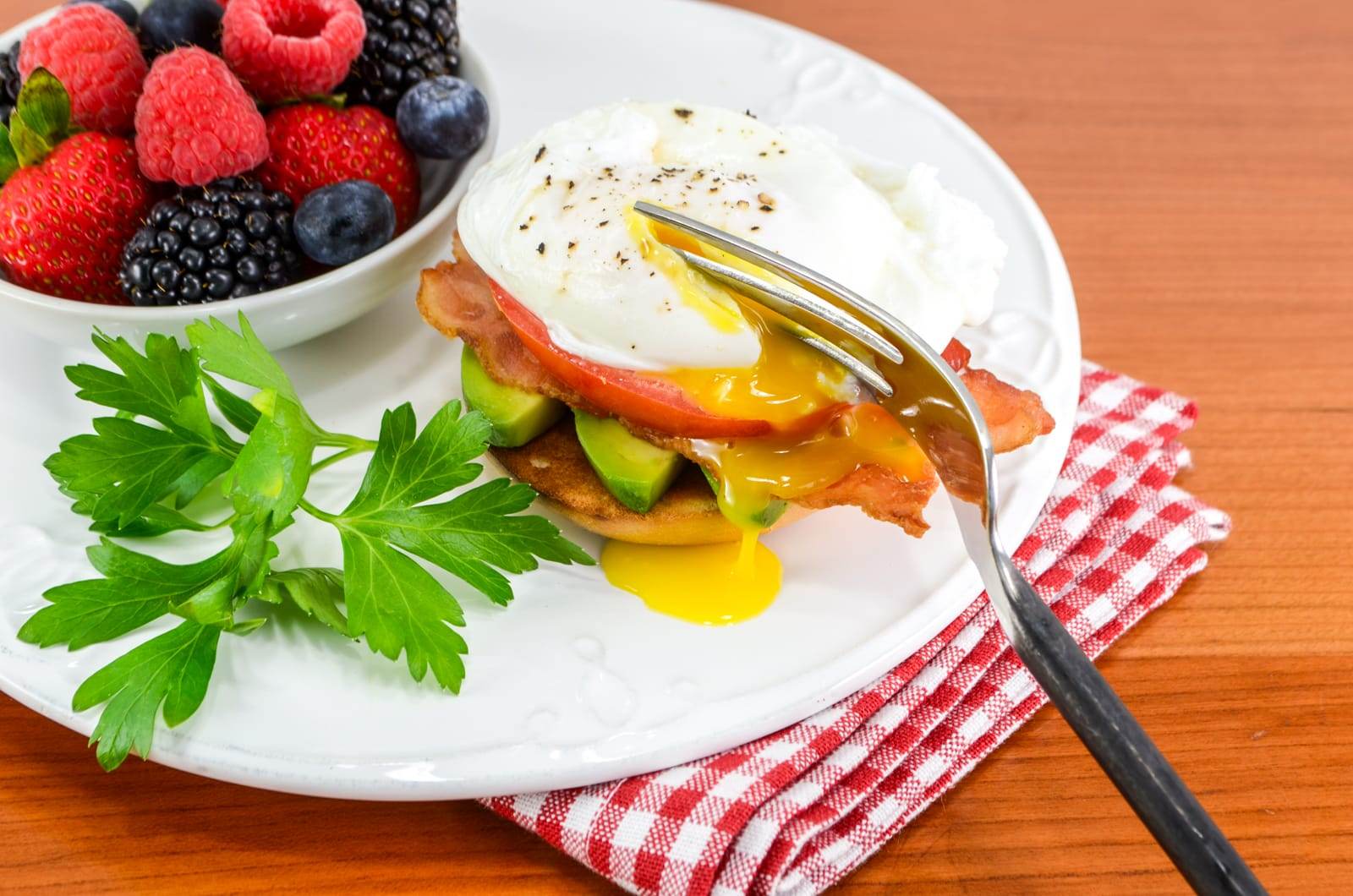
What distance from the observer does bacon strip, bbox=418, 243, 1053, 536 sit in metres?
1.80

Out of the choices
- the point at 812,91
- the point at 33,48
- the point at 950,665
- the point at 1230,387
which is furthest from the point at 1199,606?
the point at 33,48

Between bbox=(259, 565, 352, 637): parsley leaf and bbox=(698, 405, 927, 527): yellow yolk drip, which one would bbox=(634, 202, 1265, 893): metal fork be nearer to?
bbox=(698, 405, 927, 527): yellow yolk drip

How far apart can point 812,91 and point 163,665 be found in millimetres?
2199

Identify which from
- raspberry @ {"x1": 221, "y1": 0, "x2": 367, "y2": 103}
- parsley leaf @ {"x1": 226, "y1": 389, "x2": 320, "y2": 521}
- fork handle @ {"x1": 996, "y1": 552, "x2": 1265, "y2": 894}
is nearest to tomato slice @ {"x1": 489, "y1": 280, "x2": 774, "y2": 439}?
parsley leaf @ {"x1": 226, "y1": 389, "x2": 320, "y2": 521}

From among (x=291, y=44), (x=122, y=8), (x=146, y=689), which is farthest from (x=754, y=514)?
(x=122, y=8)

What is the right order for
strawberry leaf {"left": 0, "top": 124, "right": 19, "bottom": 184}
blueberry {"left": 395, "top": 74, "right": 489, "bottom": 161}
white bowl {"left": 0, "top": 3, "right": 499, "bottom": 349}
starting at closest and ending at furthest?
white bowl {"left": 0, "top": 3, "right": 499, "bottom": 349} < strawberry leaf {"left": 0, "top": 124, "right": 19, "bottom": 184} < blueberry {"left": 395, "top": 74, "right": 489, "bottom": 161}

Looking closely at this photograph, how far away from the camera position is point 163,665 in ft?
5.42

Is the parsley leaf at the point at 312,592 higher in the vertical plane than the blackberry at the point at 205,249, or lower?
lower

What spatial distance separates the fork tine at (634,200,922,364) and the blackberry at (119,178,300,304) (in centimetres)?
86

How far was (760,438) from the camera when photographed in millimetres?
1849

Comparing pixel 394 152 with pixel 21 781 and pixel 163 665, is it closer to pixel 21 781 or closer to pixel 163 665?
pixel 163 665

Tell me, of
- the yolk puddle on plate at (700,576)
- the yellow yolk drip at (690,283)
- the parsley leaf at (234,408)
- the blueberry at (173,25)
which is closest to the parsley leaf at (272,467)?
the parsley leaf at (234,408)

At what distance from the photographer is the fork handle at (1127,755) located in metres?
1.27

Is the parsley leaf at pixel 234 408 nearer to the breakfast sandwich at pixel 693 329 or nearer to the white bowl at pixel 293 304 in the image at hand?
the white bowl at pixel 293 304
